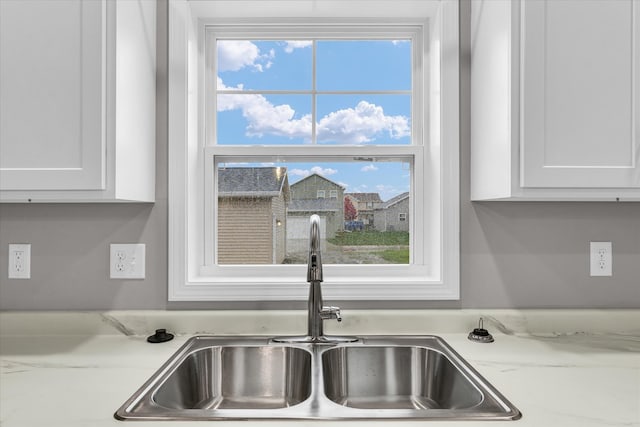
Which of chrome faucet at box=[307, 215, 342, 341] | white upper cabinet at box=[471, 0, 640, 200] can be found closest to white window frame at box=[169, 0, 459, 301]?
chrome faucet at box=[307, 215, 342, 341]

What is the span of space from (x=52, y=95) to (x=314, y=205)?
3.06 ft

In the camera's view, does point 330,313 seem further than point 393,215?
No

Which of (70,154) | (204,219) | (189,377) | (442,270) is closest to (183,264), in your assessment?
(204,219)

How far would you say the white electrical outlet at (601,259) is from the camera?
1.52 metres

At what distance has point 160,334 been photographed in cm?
141

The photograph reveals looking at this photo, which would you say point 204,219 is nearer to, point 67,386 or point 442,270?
point 67,386

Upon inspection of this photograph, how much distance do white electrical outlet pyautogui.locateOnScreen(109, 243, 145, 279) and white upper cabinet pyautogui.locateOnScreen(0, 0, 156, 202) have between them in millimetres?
353

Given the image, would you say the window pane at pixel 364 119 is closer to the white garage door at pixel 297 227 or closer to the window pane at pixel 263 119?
the window pane at pixel 263 119

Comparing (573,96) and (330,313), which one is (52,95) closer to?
(330,313)

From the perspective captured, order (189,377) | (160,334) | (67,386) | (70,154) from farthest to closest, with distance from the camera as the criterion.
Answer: (160,334) → (189,377) → (70,154) → (67,386)

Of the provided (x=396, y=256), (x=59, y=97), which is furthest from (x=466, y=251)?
(x=59, y=97)

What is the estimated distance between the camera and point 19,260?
4.88 ft

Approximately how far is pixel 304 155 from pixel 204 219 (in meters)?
0.46

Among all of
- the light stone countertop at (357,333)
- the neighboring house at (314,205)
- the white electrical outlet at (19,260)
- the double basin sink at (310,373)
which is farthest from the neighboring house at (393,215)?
the white electrical outlet at (19,260)
